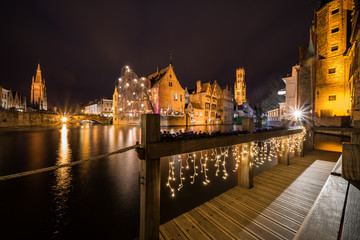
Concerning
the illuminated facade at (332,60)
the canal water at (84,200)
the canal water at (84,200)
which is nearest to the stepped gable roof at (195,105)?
the illuminated facade at (332,60)

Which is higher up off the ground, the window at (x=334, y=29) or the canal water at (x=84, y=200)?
the window at (x=334, y=29)

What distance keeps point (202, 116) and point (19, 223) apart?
43.3 metres

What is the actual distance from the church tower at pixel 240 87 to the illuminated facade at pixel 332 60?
62.9 m

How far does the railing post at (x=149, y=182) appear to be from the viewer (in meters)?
2.75

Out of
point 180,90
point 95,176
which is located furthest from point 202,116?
point 95,176

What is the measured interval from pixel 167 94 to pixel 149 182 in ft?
126

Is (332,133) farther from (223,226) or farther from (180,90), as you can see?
(180,90)

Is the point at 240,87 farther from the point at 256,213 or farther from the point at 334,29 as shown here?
the point at 256,213

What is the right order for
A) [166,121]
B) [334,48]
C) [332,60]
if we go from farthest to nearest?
[166,121] < [334,48] < [332,60]

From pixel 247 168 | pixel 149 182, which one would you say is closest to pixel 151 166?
pixel 149 182

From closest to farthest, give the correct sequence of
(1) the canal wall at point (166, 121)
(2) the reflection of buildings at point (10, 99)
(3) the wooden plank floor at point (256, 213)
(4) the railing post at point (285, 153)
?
(3) the wooden plank floor at point (256, 213) → (4) the railing post at point (285, 153) → (1) the canal wall at point (166, 121) → (2) the reflection of buildings at point (10, 99)

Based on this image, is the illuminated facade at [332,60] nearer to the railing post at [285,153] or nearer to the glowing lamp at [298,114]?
the glowing lamp at [298,114]

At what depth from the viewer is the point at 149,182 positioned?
9.21ft

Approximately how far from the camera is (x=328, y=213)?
1.52 m
